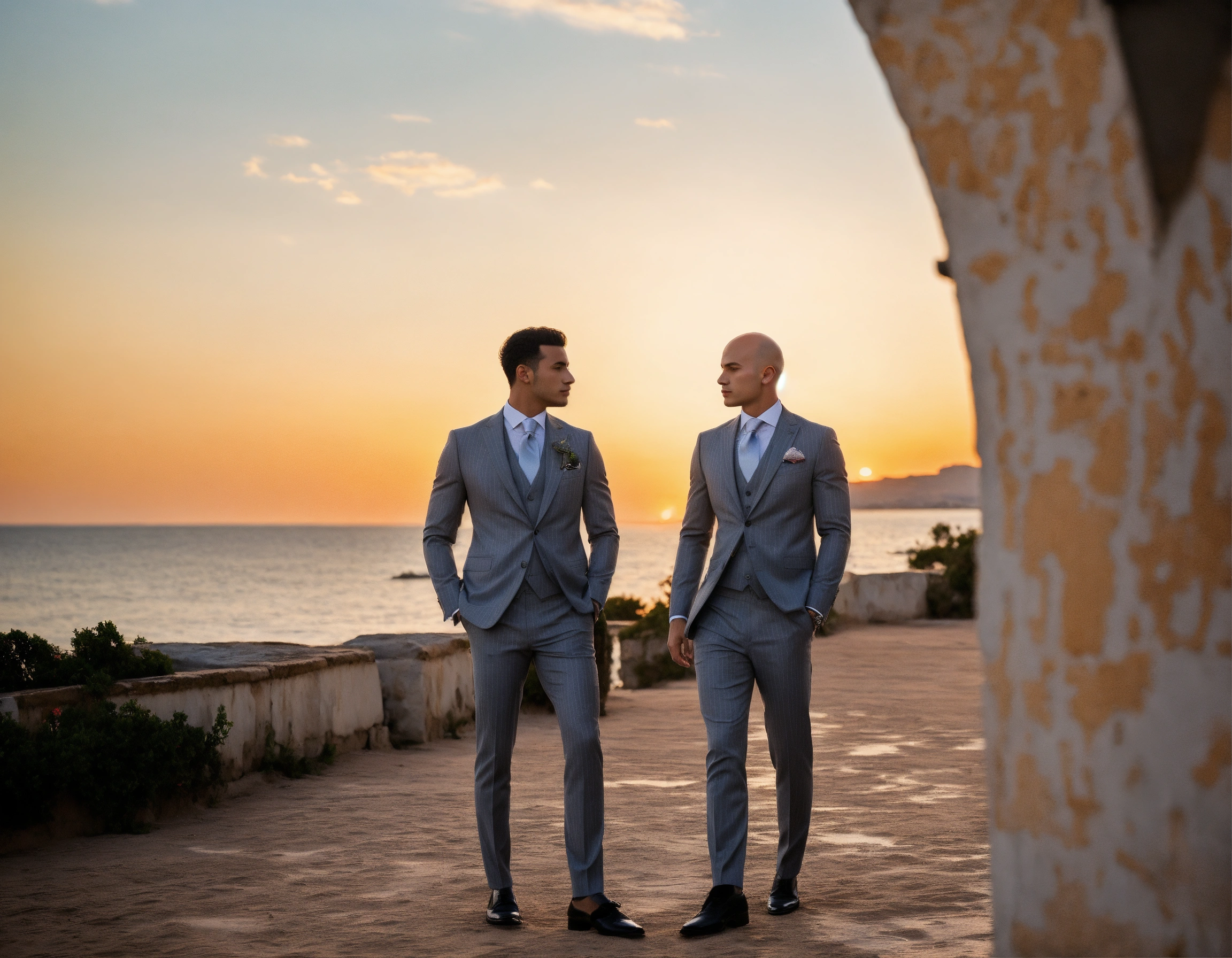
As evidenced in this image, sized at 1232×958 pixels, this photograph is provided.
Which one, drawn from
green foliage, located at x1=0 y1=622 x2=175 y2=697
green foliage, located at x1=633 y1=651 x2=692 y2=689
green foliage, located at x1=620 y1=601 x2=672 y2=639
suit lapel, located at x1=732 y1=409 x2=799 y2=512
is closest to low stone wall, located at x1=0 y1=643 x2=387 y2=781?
green foliage, located at x1=0 y1=622 x2=175 y2=697

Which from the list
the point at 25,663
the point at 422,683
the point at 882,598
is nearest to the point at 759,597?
the point at 25,663

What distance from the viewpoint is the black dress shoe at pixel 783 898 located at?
4.20m

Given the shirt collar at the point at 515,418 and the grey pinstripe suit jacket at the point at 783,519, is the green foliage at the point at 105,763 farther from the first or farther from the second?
the grey pinstripe suit jacket at the point at 783,519

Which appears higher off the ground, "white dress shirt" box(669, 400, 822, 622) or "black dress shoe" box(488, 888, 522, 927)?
"white dress shirt" box(669, 400, 822, 622)

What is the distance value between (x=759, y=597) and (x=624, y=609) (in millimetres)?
16058

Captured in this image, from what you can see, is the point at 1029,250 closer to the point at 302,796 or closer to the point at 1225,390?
the point at 1225,390

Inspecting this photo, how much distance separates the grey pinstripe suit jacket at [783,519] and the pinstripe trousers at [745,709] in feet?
0.29

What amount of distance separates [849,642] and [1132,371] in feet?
44.4

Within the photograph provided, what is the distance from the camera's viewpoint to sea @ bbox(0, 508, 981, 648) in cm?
3722

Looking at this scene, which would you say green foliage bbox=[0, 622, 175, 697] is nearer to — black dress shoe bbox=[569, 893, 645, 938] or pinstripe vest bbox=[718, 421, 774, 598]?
black dress shoe bbox=[569, 893, 645, 938]

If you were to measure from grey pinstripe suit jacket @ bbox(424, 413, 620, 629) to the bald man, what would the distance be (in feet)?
1.21

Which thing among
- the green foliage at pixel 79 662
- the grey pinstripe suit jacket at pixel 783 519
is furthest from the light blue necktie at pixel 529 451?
the green foliage at pixel 79 662

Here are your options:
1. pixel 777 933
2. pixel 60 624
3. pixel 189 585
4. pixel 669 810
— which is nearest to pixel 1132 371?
pixel 777 933

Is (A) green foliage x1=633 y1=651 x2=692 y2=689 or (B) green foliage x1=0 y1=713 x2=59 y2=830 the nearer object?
(B) green foliage x1=0 y1=713 x2=59 y2=830
